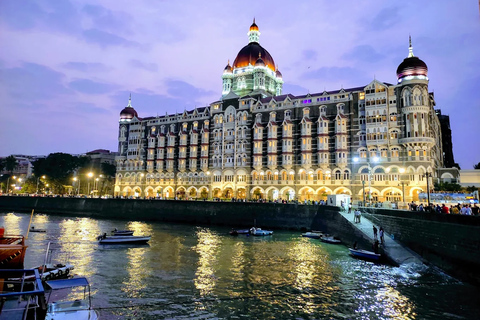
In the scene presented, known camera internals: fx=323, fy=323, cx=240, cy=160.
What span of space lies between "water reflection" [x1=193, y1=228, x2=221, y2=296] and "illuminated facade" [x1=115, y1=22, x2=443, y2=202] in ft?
97.6

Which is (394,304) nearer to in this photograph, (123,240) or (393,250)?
(393,250)

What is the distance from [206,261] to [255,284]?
9557 mm

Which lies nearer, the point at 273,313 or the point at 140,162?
the point at 273,313

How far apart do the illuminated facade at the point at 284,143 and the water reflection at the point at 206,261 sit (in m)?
29.7

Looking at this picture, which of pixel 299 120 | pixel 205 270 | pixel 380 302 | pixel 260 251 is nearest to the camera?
pixel 380 302

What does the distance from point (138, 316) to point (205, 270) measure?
11436 millimetres

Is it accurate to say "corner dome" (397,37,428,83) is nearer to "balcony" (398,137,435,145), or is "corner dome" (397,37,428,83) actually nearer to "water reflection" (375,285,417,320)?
"balcony" (398,137,435,145)

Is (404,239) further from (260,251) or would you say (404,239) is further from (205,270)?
(205,270)

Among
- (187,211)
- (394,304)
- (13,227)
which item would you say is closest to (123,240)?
(13,227)

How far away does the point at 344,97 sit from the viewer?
77125mm

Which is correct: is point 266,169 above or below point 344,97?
below

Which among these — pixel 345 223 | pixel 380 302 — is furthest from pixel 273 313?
pixel 345 223

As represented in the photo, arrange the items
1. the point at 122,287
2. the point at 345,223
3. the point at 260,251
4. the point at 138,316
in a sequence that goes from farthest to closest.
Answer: the point at 345,223 < the point at 260,251 < the point at 122,287 < the point at 138,316

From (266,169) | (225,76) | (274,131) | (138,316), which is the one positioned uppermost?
(225,76)
